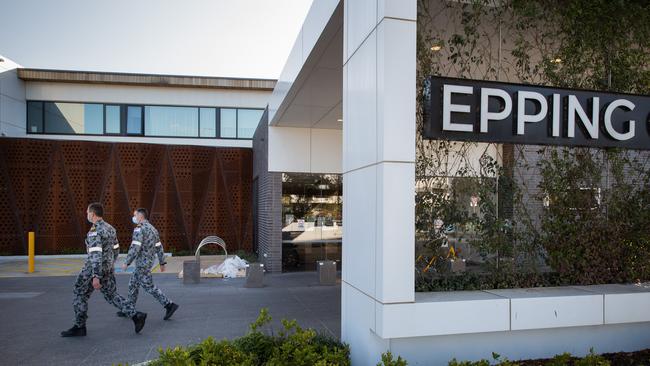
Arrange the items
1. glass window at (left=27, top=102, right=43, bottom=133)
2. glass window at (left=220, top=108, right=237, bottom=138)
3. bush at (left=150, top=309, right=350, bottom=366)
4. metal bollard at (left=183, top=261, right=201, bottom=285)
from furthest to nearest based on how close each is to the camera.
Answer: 1. glass window at (left=220, top=108, right=237, bottom=138)
2. glass window at (left=27, top=102, right=43, bottom=133)
3. metal bollard at (left=183, top=261, right=201, bottom=285)
4. bush at (left=150, top=309, right=350, bottom=366)

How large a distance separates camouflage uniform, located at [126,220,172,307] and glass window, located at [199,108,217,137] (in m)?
12.7

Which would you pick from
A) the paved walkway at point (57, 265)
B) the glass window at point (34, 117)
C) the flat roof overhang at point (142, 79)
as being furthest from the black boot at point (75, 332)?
the glass window at point (34, 117)

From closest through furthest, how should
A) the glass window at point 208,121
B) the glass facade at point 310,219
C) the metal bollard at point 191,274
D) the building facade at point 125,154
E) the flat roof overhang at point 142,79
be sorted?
1. the metal bollard at point 191,274
2. the glass facade at point 310,219
3. the building facade at point 125,154
4. the flat roof overhang at point 142,79
5. the glass window at point 208,121

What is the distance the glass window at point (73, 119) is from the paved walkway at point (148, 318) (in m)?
8.90

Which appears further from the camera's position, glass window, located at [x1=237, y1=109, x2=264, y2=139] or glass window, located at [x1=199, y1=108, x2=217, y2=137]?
glass window, located at [x1=237, y1=109, x2=264, y2=139]

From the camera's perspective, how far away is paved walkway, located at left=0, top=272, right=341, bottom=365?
19.3 ft

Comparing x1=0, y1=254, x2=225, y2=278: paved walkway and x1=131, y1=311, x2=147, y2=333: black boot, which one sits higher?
x1=131, y1=311, x2=147, y2=333: black boot

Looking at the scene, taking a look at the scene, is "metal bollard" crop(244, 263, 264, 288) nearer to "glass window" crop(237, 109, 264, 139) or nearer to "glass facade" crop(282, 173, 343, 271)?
"glass facade" crop(282, 173, 343, 271)

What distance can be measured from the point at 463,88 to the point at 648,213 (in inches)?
120

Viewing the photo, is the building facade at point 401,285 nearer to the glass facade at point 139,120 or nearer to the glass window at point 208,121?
the glass facade at point 139,120

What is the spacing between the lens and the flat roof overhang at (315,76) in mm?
6277

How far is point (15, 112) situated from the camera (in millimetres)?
18000

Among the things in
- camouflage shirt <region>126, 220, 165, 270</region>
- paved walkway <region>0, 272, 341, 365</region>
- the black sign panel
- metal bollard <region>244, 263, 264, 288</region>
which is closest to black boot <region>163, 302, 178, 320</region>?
paved walkway <region>0, 272, 341, 365</region>

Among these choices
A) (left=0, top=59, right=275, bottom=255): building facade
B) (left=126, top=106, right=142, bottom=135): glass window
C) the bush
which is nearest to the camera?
the bush
